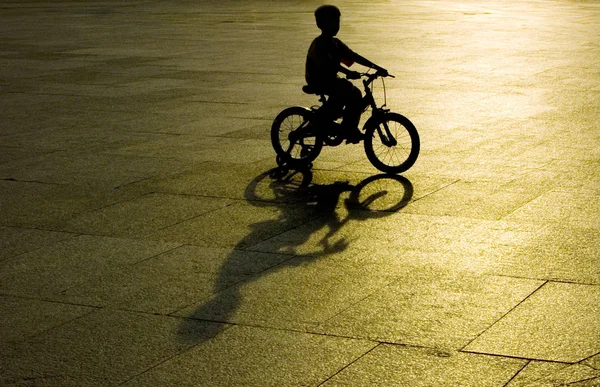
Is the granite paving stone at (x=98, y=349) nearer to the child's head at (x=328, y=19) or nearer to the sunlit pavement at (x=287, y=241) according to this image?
the sunlit pavement at (x=287, y=241)

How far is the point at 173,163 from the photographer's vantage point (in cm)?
1063

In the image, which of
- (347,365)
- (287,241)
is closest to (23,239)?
(287,241)

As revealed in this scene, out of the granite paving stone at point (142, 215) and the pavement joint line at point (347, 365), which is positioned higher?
the pavement joint line at point (347, 365)

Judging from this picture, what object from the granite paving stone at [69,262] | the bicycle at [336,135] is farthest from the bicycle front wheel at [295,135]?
the granite paving stone at [69,262]

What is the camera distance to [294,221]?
8406 mm

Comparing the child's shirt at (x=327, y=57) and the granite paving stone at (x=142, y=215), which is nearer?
the granite paving stone at (x=142, y=215)

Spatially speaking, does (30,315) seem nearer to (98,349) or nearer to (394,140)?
(98,349)

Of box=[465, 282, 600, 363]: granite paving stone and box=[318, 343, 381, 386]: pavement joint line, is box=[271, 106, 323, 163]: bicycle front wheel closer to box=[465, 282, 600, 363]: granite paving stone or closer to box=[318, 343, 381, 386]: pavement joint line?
box=[465, 282, 600, 363]: granite paving stone

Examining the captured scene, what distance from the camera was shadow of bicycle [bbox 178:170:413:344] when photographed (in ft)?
20.6

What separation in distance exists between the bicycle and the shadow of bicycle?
→ 212 mm

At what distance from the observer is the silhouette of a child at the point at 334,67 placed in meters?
9.72

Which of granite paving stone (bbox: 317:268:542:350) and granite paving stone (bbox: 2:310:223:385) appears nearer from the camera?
granite paving stone (bbox: 2:310:223:385)

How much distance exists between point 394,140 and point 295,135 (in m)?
1.04

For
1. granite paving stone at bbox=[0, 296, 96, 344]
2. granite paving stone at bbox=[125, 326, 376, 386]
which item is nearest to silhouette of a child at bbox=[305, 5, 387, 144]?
granite paving stone at bbox=[0, 296, 96, 344]
